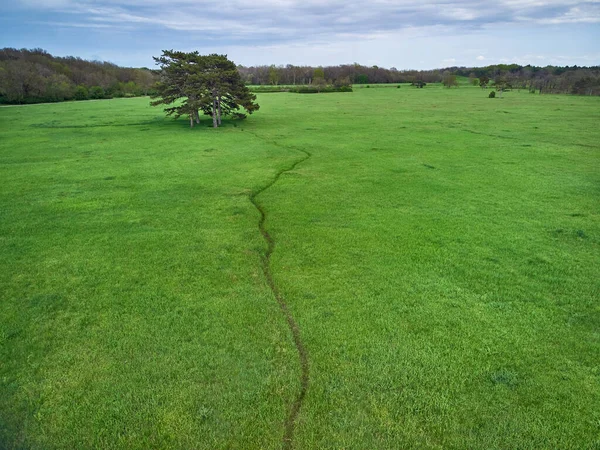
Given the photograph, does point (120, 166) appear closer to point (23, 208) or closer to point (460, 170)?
point (23, 208)

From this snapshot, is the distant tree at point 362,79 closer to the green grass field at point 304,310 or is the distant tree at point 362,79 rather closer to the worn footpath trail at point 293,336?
the green grass field at point 304,310

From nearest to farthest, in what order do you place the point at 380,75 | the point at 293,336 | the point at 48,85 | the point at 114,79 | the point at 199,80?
the point at 293,336 → the point at 199,80 → the point at 48,85 → the point at 114,79 → the point at 380,75

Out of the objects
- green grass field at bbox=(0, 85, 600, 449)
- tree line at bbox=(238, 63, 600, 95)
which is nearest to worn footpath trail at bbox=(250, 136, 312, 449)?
green grass field at bbox=(0, 85, 600, 449)

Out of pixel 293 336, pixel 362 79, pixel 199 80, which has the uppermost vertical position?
pixel 362 79

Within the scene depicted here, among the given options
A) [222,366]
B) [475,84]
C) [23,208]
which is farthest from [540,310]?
[475,84]

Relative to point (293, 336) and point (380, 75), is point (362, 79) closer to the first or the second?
point (380, 75)

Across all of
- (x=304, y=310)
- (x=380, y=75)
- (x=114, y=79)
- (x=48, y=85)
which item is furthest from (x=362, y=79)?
(x=304, y=310)

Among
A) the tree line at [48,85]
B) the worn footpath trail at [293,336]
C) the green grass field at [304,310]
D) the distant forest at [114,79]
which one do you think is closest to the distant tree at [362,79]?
the distant forest at [114,79]
